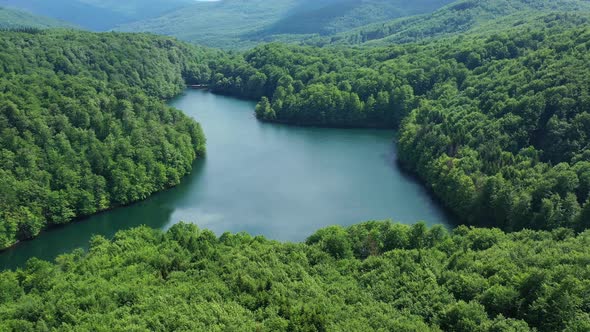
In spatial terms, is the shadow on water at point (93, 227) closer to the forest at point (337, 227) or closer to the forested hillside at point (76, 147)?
the forested hillside at point (76, 147)

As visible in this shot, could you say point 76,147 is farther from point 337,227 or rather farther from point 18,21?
point 18,21

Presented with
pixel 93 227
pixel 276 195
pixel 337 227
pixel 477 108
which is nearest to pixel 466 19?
pixel 477 108

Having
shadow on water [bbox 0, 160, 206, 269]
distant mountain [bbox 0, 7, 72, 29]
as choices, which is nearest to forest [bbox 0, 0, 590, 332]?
shadow on water [bbox 0, 160, 206, 269]

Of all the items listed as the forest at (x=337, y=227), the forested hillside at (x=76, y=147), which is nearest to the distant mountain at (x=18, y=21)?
the forest at (x=337, y=227)

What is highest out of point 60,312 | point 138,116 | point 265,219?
point 138,116

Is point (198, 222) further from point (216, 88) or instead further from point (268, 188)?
point (216, 88)

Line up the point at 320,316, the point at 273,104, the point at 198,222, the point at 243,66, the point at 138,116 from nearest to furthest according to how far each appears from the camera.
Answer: the point at 320,316 < the point at 198,222 < the point at 138,116 < the point at 273,104 < the point at 243,66

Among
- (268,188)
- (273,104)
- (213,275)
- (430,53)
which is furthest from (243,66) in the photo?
(213,275)
